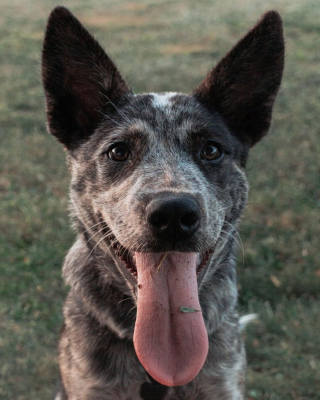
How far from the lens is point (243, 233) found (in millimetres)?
6078

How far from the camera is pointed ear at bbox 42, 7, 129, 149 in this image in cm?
322

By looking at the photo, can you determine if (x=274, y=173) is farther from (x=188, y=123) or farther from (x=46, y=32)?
(x=46, y=32)

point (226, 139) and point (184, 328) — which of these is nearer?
point (184, 328)

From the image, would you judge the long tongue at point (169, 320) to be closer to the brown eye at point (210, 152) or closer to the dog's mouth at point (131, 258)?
the dog's mouth at point (131, 258)

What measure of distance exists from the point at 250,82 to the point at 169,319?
1.59 metres

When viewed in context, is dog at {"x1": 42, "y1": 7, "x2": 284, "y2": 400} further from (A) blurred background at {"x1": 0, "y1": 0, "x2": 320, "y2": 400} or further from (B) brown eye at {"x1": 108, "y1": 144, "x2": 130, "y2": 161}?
(A) blurred background at {"x1": 0, "y1": 0, "x2": 320, "y2": 400}

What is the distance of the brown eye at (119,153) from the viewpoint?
3252 mm

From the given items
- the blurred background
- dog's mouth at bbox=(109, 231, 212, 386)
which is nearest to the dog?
dog's mouth at bbox=(109, 231, 212, 386)

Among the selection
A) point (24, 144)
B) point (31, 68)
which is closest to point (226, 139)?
point (24, 144)

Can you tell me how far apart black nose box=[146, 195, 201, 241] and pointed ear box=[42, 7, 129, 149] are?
111 cm

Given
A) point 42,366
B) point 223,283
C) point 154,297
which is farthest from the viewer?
point 42,366

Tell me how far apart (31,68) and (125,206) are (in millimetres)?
10144

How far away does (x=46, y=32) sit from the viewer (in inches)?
126

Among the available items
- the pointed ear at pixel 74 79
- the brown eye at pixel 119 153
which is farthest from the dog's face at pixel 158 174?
the pointed ear at pixel 74 79
